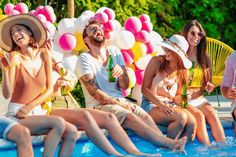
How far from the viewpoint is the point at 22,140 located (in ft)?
18.4

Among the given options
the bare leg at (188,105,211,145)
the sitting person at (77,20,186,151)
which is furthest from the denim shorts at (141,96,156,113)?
the bare leg at (188,105,211,145)

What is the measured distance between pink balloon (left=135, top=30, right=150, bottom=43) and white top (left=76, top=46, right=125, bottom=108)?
3.74 ft

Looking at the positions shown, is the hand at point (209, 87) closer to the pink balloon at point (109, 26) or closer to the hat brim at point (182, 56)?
the hat brim at point (182, 56)

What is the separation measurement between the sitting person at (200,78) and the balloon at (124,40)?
2.24ft

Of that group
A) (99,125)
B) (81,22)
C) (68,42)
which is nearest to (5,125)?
(99,125)

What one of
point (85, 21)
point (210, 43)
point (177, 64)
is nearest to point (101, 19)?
→ point (85, 21)

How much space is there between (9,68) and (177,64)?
5.74 ft

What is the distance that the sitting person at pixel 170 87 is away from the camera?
6805 millimetres

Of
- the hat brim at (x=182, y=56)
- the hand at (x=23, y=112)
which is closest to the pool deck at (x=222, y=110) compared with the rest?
the hat brim at (x=182, y=56)

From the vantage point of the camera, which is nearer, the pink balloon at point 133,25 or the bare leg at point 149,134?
the bare leg at point 149,134

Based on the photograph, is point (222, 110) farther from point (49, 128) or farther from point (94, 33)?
point (49, 128)

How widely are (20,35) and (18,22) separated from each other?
0.48 ft

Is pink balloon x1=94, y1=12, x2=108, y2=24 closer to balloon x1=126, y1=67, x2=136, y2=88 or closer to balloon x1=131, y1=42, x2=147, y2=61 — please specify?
balloon x1=131, y1=42, x2=147, y2=61

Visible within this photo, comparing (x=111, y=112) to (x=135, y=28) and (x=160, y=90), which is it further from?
(x=135, y=28)
